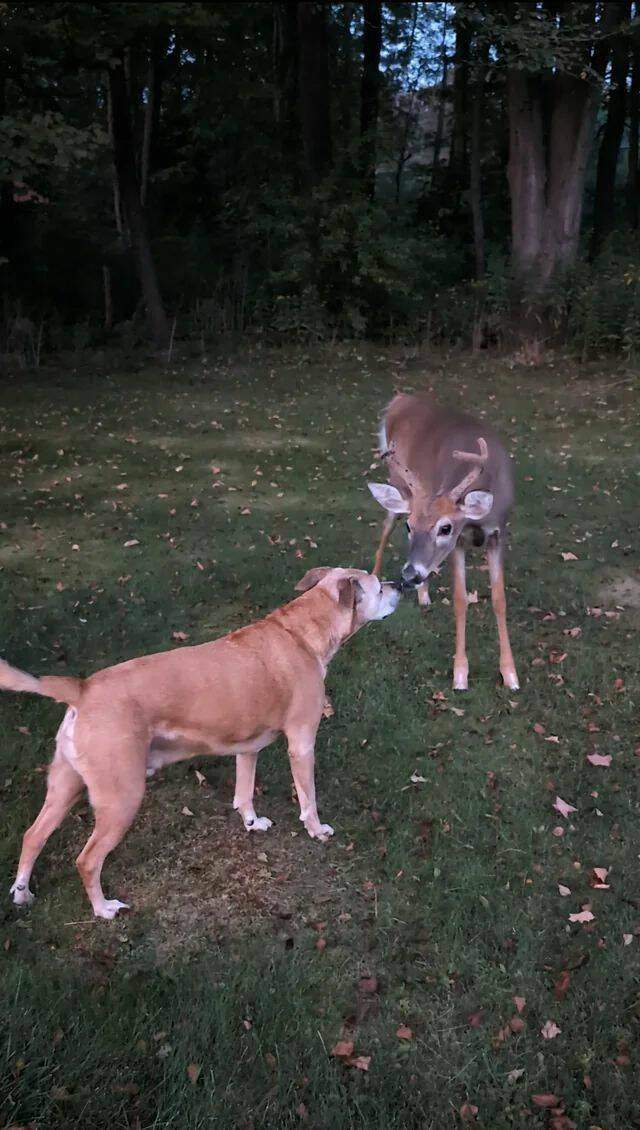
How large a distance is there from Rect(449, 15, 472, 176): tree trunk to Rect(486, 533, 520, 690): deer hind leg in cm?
1824

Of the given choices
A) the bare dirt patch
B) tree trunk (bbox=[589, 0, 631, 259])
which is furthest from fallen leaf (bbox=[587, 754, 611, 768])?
tree trunk (bbox=[589, 0, 631, 259])

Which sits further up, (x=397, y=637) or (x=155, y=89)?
(x=155, y=89)

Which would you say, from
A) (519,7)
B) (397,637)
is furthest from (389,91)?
(397,637)

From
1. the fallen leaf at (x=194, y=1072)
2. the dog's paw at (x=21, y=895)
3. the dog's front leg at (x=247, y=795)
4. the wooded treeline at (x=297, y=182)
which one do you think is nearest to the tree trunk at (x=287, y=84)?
the wooded treeline at (x=297, y=182)

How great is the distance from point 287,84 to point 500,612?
69.7 ft

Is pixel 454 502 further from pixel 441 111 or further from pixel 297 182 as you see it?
pixel 441 111

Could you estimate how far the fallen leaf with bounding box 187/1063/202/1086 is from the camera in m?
3.43

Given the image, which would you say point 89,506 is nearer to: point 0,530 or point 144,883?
point 0,530

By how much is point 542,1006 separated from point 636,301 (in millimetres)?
15861

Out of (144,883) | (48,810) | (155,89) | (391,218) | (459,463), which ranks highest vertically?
(155,89)

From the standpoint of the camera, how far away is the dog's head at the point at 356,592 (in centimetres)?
498

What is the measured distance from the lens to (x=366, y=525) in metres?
10.3

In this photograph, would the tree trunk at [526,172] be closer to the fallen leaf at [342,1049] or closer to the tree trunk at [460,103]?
the tree trunk at [460,103]

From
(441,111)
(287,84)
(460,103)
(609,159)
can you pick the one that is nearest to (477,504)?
(287,84)
